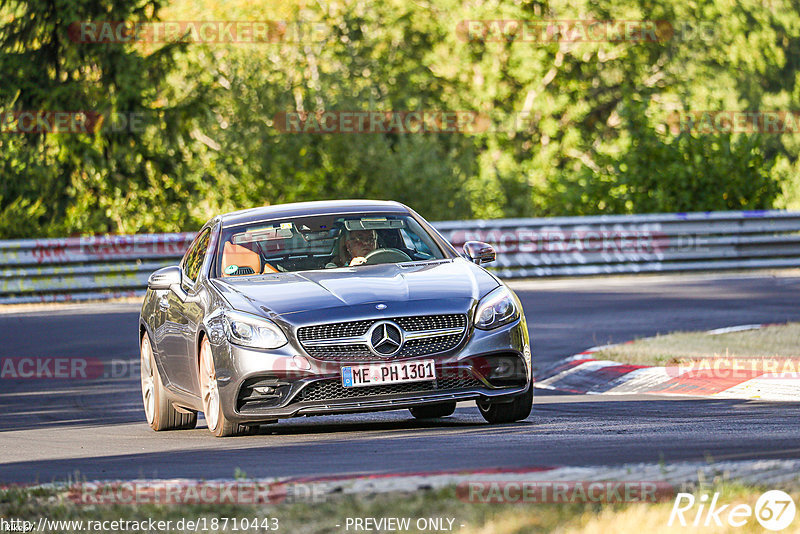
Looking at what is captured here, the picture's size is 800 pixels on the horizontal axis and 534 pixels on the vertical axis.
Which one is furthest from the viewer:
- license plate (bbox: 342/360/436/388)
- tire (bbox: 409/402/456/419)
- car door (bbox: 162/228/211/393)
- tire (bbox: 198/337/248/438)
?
tire (bbox: 409/402/456/419)

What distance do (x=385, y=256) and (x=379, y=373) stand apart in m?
1.63

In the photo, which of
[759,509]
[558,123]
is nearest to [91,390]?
[759,509]

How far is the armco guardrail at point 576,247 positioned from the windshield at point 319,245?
45.5 feet

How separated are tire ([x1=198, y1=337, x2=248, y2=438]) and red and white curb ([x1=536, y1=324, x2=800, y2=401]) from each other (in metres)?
3.83

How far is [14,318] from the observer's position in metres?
20.9

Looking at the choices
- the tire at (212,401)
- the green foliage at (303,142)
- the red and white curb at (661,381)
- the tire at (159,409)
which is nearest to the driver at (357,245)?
the tire at (212,401)

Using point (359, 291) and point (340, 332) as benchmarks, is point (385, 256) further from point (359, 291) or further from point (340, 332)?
point (340, 332)

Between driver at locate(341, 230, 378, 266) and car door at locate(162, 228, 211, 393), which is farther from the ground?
driver at locate(341, 230, 378, 266)

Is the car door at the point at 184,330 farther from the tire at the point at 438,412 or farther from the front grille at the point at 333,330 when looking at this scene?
the tire at the point at 438,412

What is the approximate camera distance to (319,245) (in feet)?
34.1

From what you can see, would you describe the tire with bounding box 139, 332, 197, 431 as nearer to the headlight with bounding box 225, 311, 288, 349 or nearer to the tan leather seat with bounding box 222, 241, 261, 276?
the tan leather seat with bounding box 222, 241, 261, 276

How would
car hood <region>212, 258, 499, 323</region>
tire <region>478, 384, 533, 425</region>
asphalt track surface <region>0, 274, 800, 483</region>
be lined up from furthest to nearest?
tire <region>478, 384, 533, 425</region> → car hood <region>212, 258, 499, 323</region> → asphalt track surface <region>0, 274, 800, 483</region>

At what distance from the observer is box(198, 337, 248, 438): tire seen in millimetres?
9273

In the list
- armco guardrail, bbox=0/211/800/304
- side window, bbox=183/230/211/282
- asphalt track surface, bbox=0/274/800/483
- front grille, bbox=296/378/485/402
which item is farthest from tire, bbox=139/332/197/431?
armco guardrail, bbox=0/211/800/304
